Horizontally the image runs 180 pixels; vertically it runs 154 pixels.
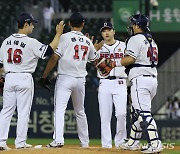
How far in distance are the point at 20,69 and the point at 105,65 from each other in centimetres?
171

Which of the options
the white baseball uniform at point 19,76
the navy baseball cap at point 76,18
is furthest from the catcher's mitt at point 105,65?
the white baseball uniform at point 19,76

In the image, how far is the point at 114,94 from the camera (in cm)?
1203

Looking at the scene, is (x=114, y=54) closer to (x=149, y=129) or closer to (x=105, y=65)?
(x=105, y=65)

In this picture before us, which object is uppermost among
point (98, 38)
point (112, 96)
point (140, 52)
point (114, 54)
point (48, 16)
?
point (48, 16)

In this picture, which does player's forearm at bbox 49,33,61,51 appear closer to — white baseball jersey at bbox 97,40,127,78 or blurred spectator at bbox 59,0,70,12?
white baseball jersey at bbox 97,40,127,78

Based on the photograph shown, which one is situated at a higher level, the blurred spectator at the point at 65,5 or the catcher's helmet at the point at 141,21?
the blurred spectator at the point at 65,5

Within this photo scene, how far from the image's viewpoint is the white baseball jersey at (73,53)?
1111cm

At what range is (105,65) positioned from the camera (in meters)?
11.9

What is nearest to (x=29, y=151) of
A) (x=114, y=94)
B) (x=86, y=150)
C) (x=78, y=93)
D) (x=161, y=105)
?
(x=86, y=150)

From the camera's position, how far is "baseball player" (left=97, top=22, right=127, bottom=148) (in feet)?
39.2

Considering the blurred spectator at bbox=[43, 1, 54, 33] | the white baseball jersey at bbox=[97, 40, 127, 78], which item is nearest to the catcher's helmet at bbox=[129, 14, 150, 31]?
the white baseball jersey at bbox=[97, 40, 127, 78]

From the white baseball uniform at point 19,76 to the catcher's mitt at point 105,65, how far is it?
4.63ft

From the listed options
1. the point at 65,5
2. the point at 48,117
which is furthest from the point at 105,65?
the point at 65,5

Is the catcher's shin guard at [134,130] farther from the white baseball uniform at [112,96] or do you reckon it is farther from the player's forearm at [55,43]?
the player's forearm at [55,43]
